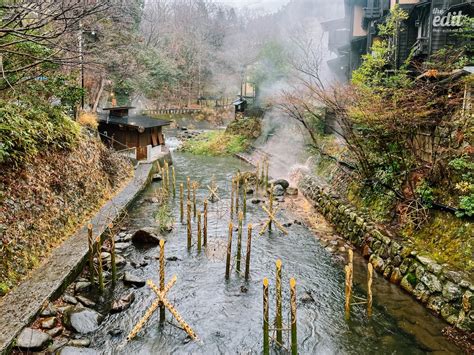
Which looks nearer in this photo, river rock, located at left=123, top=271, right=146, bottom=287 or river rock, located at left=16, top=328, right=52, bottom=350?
river rock, located at left=16, top=328, right=52, bottom=350

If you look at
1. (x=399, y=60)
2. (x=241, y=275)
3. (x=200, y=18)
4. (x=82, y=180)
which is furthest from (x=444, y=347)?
(x=200, y=18)

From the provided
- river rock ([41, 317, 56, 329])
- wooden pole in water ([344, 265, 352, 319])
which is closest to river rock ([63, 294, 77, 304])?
river rock ([41, 317, 56, 329])

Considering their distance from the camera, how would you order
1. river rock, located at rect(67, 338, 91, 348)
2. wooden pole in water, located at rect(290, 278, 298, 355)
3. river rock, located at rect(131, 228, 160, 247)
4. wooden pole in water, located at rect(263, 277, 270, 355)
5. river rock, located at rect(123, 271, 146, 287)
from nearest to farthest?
1. wooden pole in water, located at rect(290, 278, 298, 355)
2. wooden pole in water, located at rect(263, 277, 270, 355)
3. river rock, located at rect(67, 338, 91, 348)
4. river rock, located at rect(123, 271, 146, 287)
5. river rock, located at rect(131, 228, 160, 247)

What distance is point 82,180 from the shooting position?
16.4m

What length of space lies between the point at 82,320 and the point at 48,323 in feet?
2.79

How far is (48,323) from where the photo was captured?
28.8 ft

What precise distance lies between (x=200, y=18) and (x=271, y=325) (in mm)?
73475

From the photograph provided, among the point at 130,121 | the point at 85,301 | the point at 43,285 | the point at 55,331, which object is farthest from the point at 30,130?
the point at 130,121

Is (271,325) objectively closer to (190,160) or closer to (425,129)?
(425,129)

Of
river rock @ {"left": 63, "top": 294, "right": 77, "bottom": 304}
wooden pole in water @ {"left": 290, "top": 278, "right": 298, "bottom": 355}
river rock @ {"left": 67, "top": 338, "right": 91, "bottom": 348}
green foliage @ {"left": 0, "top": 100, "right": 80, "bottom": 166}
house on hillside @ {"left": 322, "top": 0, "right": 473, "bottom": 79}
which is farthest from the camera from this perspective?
house on hillside @ {"left": 322, "top": 0, "right": 473, "bottom": 79}

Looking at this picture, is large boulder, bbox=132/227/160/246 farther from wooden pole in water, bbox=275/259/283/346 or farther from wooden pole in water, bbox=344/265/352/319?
wooden pole in water, bbox=344/265/352/319

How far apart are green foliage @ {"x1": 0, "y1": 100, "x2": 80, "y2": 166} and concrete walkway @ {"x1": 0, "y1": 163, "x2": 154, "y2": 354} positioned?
352 centimetres

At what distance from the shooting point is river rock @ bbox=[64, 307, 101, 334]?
913 centimetres

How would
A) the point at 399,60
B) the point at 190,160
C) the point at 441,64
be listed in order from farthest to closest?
1. the point at 190,160
2. the point at 399,60
3. the point at 441,64
